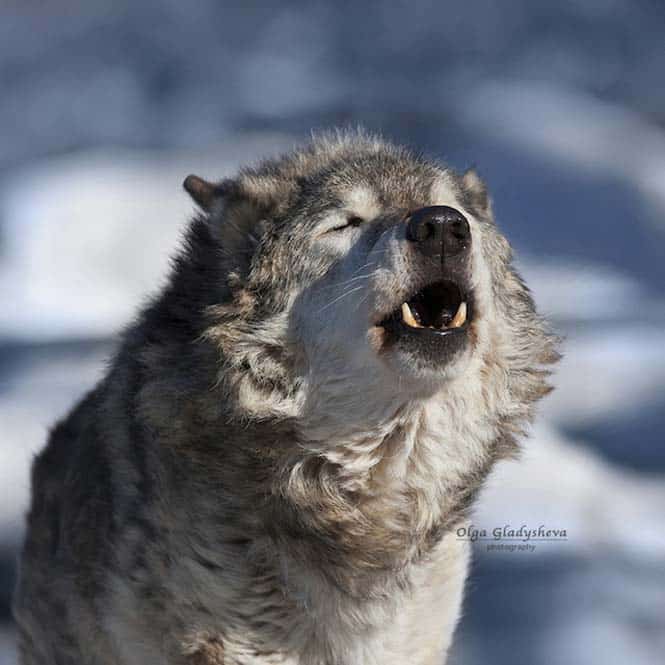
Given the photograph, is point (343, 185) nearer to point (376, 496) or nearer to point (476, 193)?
point (476, 193)

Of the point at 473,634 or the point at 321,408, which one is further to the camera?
the point at 473,634

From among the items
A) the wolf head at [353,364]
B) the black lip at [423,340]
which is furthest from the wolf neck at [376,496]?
the black lip at [423,340]

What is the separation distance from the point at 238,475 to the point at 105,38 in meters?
7.19

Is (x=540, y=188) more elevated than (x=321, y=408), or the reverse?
(x=540, y=188)

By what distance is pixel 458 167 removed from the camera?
8.93 meters

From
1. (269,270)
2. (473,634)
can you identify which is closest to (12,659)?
(473,634)

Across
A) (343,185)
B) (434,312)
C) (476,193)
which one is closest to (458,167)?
(476,193)

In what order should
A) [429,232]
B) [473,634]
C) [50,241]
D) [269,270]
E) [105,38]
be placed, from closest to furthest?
1. [429,232]
2. [269,270]
3. [473,634]
4. [50,241]
5. [105,38]

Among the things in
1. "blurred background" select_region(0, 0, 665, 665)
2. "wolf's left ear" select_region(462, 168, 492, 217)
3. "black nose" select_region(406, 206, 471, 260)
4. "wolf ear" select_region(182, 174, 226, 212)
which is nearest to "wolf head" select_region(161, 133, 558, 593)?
"black nose" select_region(406, 206, 471, 260)

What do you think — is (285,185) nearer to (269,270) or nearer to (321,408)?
(269,270)

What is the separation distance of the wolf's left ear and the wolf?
0.64ft

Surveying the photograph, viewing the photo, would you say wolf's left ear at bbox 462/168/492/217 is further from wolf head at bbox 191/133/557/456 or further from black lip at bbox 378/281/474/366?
black lip at bbox 378/281/474/366

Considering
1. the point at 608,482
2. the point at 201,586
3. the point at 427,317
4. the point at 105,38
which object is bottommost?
the point at 201,586

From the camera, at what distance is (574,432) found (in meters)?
7.14
